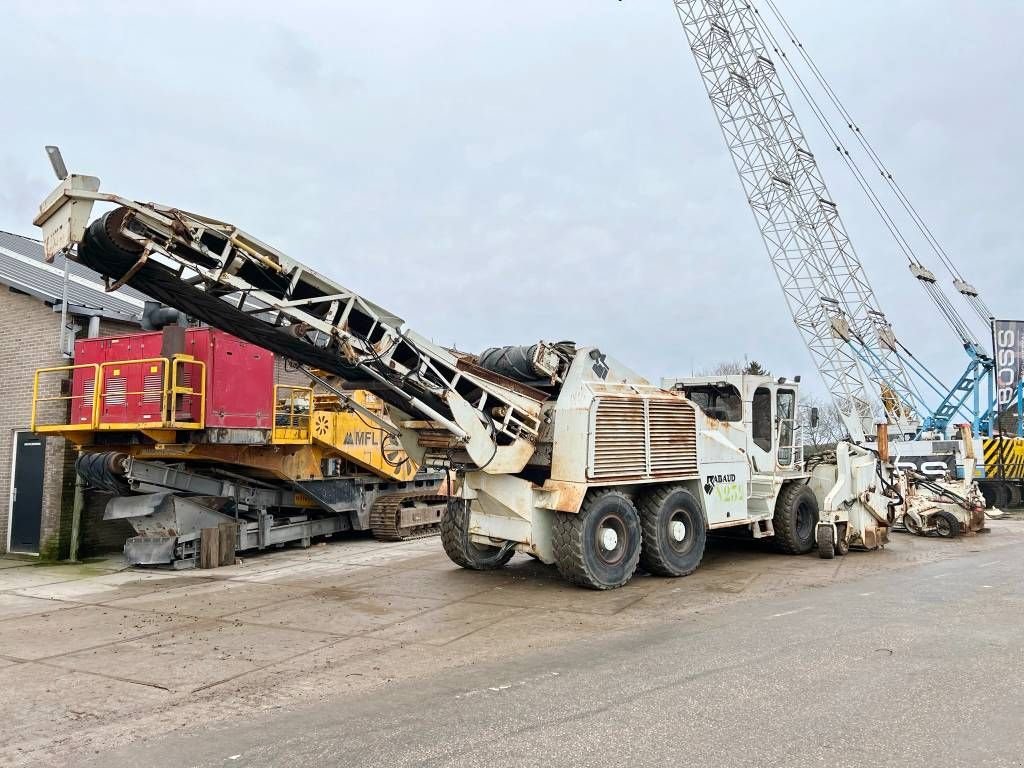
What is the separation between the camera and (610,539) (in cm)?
978

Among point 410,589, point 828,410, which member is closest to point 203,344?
point 410,589

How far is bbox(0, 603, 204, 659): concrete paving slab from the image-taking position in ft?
24.3

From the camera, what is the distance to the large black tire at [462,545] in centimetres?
1105

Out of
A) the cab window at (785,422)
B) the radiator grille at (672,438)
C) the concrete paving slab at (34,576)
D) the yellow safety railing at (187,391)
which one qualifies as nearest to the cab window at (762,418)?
the cab window at (785,422)

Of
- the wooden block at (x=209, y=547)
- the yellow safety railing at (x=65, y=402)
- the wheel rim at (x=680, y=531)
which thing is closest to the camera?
the wheel rim at (x=680, y=531)

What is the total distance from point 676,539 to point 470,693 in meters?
5.55

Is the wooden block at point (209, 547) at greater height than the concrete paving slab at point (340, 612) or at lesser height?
greater

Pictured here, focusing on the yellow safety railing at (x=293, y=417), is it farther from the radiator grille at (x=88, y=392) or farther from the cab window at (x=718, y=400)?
the cab window at (x=718, y=400)

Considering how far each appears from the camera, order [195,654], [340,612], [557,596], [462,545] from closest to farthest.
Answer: [195,654] < [340,612] < [557,596] < [462,545]

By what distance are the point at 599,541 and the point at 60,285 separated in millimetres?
11451

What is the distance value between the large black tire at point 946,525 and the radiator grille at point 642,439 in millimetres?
7522

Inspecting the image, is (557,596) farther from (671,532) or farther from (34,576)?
(34,576)

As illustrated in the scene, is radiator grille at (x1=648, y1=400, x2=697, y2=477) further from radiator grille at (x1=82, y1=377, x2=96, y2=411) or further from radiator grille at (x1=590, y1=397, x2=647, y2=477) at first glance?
radiator grille at (x1=82, y1=377, x2=96, y2=411)

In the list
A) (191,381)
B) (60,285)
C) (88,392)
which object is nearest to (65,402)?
(88,392)
